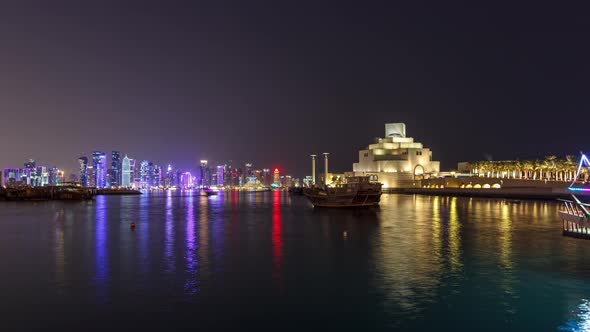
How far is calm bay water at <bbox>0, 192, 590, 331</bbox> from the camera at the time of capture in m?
14.3

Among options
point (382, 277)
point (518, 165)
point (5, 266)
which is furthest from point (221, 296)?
point (518, 165)

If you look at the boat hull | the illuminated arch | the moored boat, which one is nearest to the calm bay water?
the moored boat

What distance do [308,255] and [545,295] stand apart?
1170 cm

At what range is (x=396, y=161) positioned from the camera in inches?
6053

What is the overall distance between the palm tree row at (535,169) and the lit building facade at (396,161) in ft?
52.5

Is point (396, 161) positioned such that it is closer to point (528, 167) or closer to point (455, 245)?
point (528, 167)

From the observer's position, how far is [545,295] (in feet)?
54.1

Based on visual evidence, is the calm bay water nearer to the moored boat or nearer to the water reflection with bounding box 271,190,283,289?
the water reflection with bounding box 271,190,283,289

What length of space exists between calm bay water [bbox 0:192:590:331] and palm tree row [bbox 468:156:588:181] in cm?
8850

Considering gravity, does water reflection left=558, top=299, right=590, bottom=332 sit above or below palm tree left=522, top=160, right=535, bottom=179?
below

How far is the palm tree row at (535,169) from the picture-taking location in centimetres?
11269

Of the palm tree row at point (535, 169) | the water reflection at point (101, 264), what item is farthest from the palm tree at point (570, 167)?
the water reflection at point (101, 264)

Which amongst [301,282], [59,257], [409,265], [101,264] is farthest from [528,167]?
[101,264]

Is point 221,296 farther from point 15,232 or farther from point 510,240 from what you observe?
point 15,232
